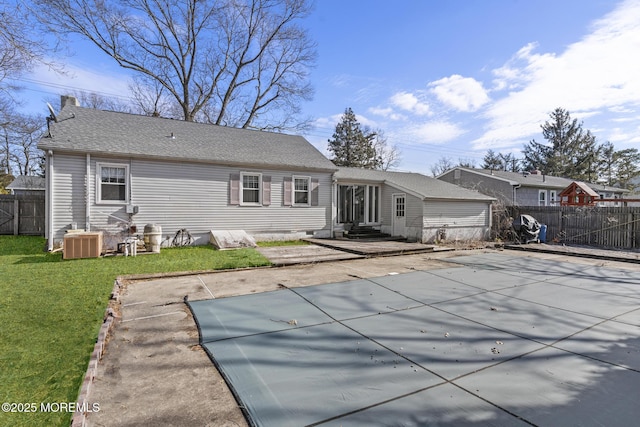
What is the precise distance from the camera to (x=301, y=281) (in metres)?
6.46

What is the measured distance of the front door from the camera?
46.7 feet

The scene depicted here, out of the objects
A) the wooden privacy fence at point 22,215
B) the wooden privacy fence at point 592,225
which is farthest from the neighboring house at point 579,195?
the wooden privacy fence at point 22,215

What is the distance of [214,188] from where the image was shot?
11.7m

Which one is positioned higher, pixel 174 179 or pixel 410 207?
pixel 174 179

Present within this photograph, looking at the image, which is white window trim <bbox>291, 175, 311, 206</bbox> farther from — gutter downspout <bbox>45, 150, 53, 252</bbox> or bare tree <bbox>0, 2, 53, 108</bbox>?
bare tree <bbox>0, 2, 53, 108</bbox>

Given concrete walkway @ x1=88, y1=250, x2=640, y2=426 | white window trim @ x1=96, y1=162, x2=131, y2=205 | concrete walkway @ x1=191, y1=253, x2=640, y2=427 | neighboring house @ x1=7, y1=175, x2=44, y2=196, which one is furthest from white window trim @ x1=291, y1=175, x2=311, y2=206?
neighboring house @ x1=7, y1=175, x2=44, y2=196

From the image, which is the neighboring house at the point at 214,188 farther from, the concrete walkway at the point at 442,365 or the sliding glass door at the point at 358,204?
the concrete walkway at the point at 442,365

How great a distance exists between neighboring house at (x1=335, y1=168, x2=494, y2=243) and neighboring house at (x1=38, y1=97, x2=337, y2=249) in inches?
71.1

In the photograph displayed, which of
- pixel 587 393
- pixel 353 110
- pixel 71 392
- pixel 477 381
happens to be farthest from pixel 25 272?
pixel 353 110

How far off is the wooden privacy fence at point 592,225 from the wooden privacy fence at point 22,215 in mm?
22411

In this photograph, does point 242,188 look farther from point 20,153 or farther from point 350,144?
point 20,153

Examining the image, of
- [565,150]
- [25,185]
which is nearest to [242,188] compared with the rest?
[25,185]

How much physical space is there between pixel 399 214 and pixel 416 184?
2036 millimetres

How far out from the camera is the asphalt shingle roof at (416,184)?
13.9m
